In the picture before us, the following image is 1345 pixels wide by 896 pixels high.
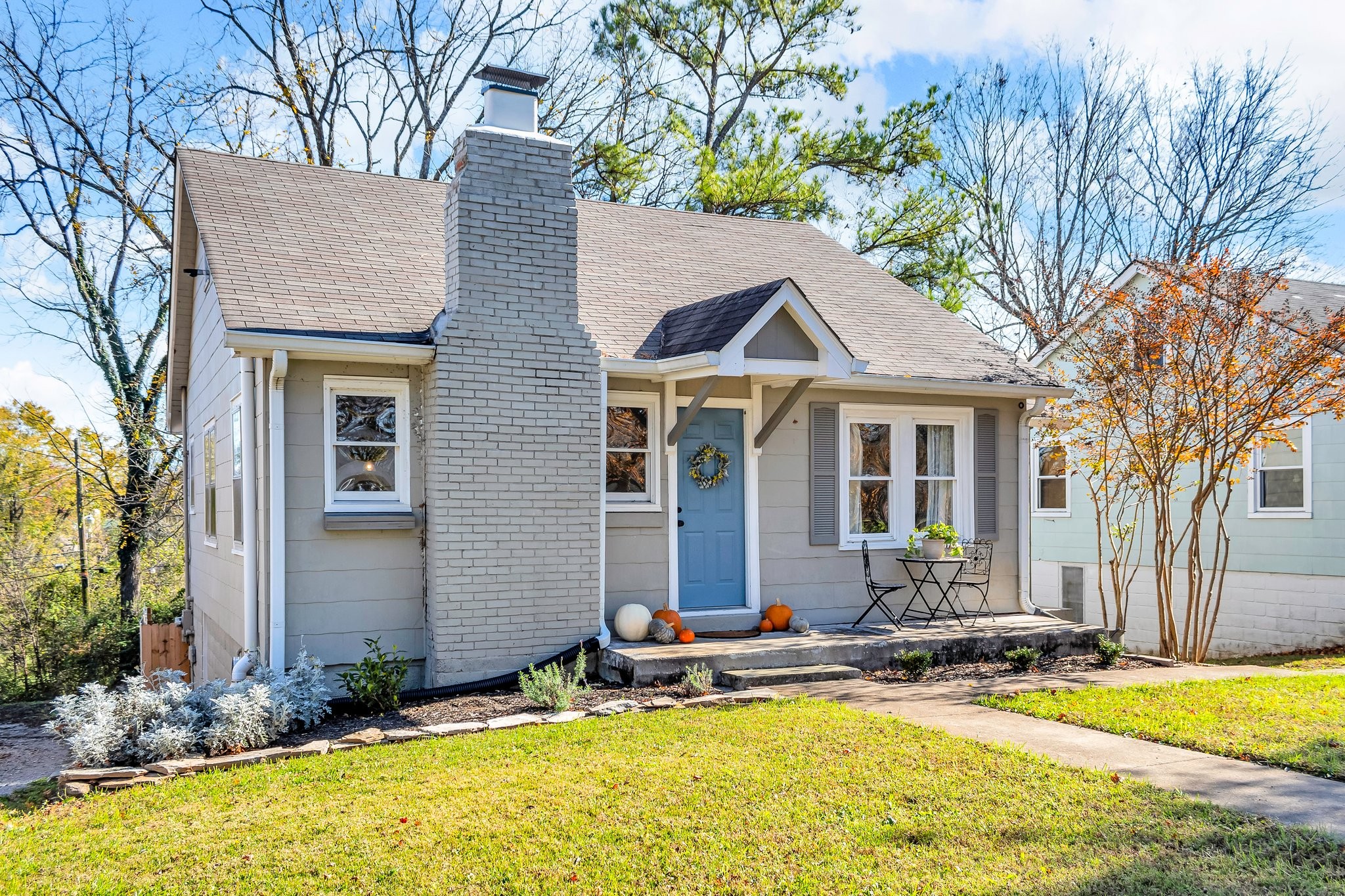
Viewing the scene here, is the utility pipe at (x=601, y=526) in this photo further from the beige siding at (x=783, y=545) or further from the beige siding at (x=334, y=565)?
the beige siding at (x=334, y=565)

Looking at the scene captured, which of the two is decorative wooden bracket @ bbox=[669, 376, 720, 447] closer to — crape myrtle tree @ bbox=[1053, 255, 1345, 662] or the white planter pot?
the white planter pot

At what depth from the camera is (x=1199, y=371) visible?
10.6m

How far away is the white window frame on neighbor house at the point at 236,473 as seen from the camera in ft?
28.7

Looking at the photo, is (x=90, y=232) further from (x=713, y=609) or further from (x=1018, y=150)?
(x=1018, y=150)

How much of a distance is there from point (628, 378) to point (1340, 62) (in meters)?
17.2

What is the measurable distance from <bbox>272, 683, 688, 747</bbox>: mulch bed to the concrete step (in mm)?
493

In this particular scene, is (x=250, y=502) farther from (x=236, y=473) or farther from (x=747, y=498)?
(x=747, y=498)

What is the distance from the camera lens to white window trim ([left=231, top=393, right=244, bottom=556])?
347 inches

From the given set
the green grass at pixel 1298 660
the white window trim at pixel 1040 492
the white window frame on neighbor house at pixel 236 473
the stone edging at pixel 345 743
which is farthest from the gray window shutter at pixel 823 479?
the white window trim at pixel 1040 492

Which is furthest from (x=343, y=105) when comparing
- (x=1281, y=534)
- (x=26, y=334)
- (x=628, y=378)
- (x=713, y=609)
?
(x=1281, y=534)

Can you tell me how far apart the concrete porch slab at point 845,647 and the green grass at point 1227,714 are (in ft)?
4.82

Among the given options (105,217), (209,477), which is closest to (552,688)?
(209,477)

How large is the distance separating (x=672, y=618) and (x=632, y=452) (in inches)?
62.8

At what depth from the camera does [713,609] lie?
9.62 metres
